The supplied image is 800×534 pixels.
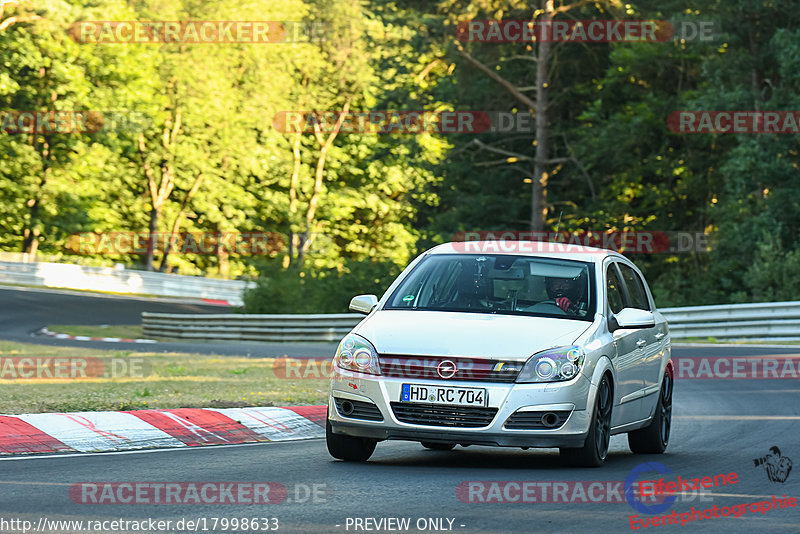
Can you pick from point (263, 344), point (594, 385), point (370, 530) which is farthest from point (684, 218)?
point (370, 530)

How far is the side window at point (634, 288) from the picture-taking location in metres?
11.0

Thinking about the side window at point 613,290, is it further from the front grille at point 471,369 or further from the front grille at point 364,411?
the front grille at point 364,411

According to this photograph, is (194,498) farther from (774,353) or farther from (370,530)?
(774,353)

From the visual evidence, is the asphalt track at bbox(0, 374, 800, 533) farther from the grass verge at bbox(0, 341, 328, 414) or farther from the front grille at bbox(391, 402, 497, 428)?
the grass verge at bbox(0, 341, 328, 414)

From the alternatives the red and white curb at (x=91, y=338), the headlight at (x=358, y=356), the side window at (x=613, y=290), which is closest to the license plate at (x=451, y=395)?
the headlight at (x=358, y=356)

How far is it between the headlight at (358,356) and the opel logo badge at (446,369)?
1.45 feet

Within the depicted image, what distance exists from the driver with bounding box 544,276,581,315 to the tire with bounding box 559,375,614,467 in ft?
2.10

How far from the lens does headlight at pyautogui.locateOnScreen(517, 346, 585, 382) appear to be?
28.6 ft

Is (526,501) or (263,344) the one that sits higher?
(526,501)

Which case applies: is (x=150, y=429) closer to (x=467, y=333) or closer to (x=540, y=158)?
(x=467, y=333)

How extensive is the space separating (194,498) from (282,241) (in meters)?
63.4

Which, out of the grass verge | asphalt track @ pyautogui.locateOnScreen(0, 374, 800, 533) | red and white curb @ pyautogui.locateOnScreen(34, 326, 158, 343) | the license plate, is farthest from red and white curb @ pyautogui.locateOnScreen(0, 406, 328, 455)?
red and white curb @ pyautogui.locateOnScreen(34, 326, 158, 343)

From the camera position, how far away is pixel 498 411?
28.3 ft

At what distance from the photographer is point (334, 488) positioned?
26.3 ft
